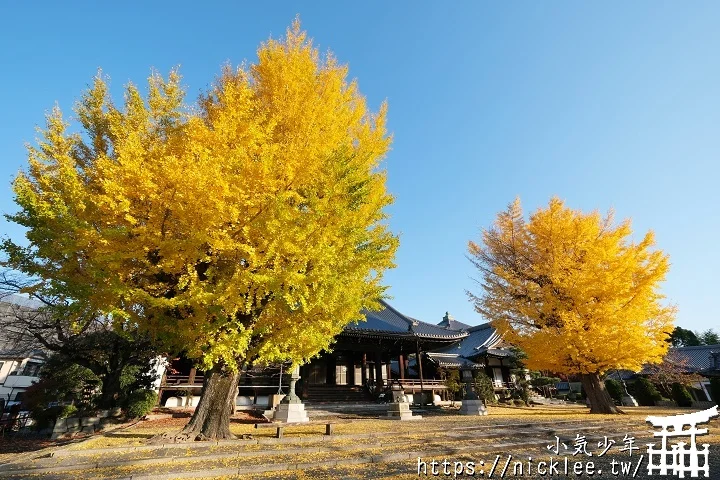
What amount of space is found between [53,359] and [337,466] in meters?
14.2

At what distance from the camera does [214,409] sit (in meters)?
7.64

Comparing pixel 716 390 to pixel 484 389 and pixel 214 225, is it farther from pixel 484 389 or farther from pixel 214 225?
pixel 214 225

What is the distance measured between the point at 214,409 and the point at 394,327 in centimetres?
1390

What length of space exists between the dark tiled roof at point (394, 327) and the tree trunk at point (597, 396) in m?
6.59

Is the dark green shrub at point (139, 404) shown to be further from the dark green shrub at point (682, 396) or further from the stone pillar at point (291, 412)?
the dark green shrub at point (682, 396)

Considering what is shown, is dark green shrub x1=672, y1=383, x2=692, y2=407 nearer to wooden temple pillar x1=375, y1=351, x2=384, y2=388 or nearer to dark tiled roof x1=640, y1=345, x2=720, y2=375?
dark tiled roof x1=640, y1=345, x2=720, y2=375

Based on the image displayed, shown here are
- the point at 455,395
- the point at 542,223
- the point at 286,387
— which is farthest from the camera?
the point at 455,395

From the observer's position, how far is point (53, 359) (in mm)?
13633

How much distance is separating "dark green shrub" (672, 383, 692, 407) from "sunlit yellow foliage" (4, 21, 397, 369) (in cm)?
2620

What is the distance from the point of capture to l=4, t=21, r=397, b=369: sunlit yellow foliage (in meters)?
6.00

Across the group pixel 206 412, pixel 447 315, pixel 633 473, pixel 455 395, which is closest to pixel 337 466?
pixel 206 412

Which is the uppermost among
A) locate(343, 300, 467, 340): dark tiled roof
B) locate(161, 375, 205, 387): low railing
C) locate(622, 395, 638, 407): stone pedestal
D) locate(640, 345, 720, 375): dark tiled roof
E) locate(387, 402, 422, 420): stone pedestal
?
locate(343, 300, 467, 340): dark tiled roof

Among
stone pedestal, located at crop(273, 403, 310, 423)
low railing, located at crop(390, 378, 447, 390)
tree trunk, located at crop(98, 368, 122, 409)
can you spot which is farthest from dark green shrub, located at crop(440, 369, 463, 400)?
tree trunk, located at crop(98, 368, 122, 409)

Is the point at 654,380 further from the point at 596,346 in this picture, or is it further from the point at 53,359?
the point at 53,359
